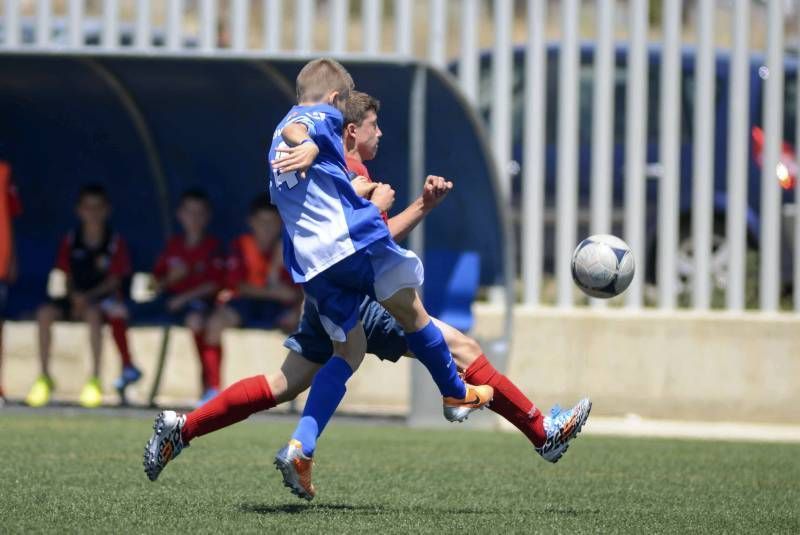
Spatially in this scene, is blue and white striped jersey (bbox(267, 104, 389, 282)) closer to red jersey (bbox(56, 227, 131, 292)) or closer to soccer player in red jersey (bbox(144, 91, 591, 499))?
soccer player in red jersey (bbox(144, 91, 591, 499))

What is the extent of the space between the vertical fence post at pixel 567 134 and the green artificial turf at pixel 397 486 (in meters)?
2.51

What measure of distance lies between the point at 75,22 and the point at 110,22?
0.27 m

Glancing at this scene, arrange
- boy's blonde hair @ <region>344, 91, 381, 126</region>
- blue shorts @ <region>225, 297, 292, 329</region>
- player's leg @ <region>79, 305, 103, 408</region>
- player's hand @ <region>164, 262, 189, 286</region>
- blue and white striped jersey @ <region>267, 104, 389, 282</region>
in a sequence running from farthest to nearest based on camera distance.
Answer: blue shorts @ <region>225, 297, 292, 329</region>, player's hand @ <region>164, 262, 189, 286</region>, player's leg @ <region>79, 305, 103, 408</region>, boy's blonde hair @ <region>344, 91, 381, 126</region>, blue and white striped jersey @ <region>267, 104, 389, 282</region>

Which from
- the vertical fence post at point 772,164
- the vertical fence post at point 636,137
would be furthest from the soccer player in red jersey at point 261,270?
the vertical fence post at point 772,164

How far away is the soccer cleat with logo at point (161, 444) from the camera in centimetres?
568

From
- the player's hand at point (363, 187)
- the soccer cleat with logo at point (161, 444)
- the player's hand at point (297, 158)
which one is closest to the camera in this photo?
the player's hand at point (297, 158)

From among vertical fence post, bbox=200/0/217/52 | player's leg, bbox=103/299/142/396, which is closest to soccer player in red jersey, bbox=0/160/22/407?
player's leg, bbox=103/299/142/396

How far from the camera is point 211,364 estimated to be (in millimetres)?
10688

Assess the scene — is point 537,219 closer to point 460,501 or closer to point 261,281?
point 261,281

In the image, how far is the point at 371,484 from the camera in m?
6.58

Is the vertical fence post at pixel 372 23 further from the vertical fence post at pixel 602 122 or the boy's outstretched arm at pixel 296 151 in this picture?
the boy's outstretched arm at pixel 296 151

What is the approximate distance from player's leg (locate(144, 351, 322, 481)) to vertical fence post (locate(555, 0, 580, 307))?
18.9 feet

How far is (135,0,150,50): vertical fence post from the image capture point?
12000 millimetres

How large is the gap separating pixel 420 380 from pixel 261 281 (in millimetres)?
1587
